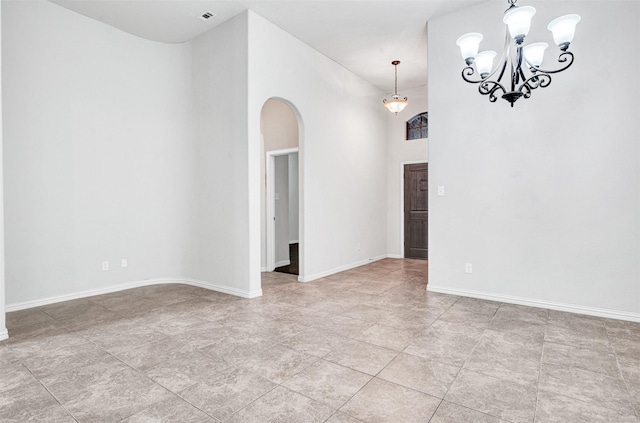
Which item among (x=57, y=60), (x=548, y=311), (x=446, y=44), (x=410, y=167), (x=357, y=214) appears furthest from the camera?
(x=410, y=167)

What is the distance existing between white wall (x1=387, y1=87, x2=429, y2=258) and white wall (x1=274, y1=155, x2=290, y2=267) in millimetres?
2304

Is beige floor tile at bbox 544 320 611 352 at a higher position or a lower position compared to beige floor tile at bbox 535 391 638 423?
lower

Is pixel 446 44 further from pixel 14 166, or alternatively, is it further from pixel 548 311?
pixel 14 166

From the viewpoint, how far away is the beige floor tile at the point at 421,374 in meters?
2.14

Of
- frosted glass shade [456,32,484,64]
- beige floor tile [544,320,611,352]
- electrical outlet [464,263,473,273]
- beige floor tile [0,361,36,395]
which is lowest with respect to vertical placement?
beige floor tile [544,320,611,352]

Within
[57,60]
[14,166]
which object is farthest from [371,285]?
[57,60]

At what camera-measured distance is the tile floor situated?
1.92 metres

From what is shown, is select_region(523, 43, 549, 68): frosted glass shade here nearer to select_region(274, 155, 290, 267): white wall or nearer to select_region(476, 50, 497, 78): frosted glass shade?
select_region(476, 50, 497, 78): frosted glass shade

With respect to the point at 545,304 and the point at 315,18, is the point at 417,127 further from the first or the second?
the point at 545,304

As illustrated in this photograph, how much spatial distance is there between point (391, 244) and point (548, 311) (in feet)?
12.6

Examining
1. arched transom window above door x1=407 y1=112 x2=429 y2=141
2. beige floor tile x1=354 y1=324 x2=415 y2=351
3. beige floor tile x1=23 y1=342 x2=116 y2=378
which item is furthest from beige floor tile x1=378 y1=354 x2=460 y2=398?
arched transom window above door x1=407 y1=112 x2=429 y2=141

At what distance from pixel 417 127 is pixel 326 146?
8.72ft

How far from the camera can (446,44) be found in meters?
4.27

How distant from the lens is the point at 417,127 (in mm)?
7152
